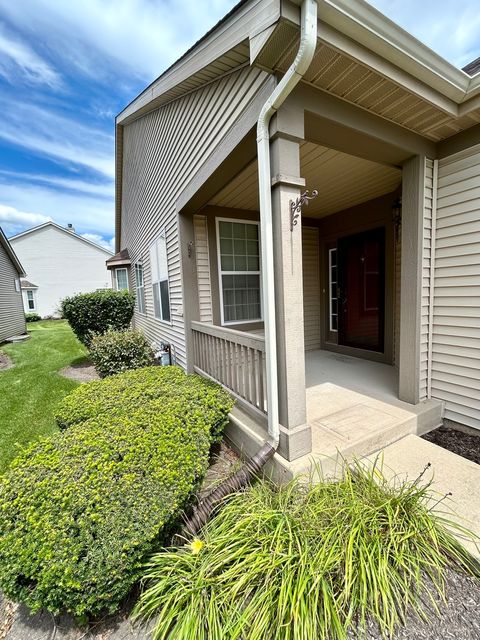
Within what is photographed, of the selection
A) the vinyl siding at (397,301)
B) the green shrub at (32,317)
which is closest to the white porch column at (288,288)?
the vinyl siding at (397,301)

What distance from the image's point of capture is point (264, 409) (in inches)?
107

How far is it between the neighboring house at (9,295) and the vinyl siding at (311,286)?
1226 cm

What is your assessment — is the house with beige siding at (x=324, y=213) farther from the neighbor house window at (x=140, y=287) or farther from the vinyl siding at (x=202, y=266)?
the neighbor house window at (x=140, y=287)

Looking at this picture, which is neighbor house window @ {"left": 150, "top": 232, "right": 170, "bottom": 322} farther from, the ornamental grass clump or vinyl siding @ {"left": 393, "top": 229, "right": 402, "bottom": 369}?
the ornamental grass clump

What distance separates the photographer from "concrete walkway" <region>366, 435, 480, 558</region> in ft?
6.16

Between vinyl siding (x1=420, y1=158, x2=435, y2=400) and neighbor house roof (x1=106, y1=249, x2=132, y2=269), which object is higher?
neighbor house roof (x1=106, y1=249, x2=132, y2=269)

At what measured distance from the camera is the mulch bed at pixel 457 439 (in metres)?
2.65

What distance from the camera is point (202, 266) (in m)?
4.55

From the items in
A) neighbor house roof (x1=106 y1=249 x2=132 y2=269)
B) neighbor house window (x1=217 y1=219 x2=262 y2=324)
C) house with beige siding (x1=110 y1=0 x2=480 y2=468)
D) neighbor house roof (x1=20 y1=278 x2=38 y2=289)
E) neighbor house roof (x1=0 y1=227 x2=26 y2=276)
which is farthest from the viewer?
neighbor house roof (x1=20 y1=278 x2=38 y2=289)

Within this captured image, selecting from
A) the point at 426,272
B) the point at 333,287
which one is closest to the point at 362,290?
the point at 333,287

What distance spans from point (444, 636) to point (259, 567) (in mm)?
874

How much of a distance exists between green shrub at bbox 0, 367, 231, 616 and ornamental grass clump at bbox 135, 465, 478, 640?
0.26 m

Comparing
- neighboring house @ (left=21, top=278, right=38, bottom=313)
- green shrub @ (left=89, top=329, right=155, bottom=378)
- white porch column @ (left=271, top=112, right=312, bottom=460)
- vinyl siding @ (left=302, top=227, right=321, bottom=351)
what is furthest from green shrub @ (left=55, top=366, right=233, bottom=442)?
neighboring house @ (left=21, top=278, right=38, bottom=313)

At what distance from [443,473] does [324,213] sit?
446cm
